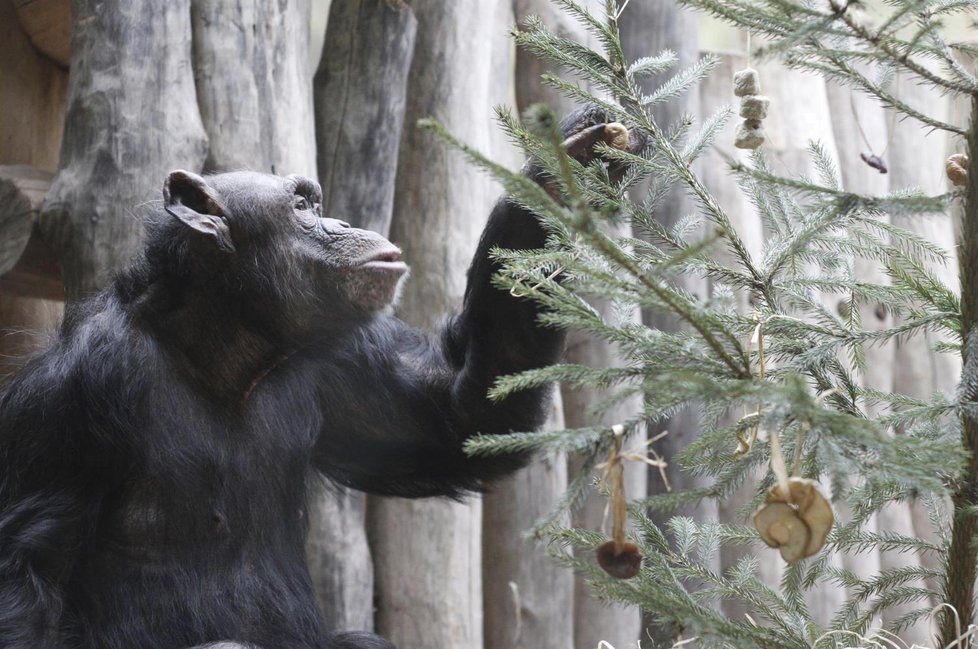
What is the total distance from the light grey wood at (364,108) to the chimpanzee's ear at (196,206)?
1243 mm

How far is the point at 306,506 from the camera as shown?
3600mm

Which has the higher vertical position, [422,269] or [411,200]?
[411,200]

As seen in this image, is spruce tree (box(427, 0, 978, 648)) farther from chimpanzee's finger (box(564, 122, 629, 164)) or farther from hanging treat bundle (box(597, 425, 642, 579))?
chimpanzee's finger (box(564, 122, 629, 164))

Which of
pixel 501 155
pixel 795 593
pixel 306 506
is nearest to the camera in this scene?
pixel 795 593

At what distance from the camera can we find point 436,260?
5.06 meters

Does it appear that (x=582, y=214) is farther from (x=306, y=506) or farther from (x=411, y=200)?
(x=411, y=200)

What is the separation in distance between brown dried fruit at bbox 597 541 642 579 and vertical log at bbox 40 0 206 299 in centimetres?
257

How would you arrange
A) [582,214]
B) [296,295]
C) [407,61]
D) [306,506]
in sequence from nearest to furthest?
[582,214] → [296,295] → [306,506] → [407,61]

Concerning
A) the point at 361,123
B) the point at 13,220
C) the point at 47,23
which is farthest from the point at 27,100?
the point at 361,123

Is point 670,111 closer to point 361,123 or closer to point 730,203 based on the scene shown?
point 730,203

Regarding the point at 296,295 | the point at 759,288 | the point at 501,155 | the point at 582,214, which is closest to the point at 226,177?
the point at 296,295

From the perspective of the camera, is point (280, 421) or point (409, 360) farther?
point (409, 360)

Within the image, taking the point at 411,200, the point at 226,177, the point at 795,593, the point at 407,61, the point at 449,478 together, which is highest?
the point at 407,61

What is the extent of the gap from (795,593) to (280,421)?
5.85 ft
